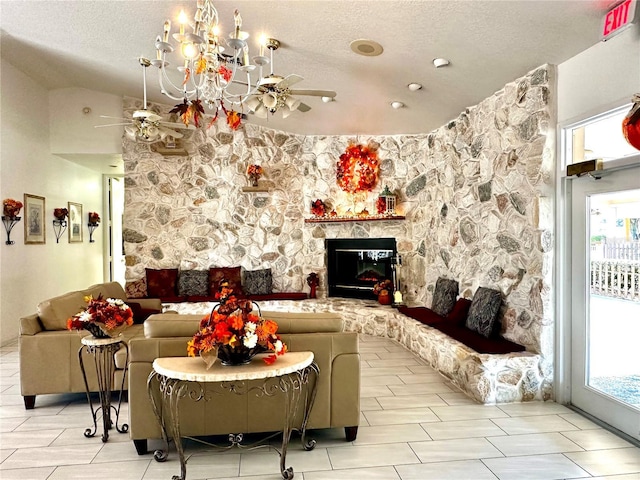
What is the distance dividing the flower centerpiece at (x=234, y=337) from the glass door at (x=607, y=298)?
8.54ft

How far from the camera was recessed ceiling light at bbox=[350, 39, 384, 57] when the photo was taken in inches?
151

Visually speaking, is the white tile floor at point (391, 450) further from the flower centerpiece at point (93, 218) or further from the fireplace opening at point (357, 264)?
the flower centerpiece at point (93, 218)

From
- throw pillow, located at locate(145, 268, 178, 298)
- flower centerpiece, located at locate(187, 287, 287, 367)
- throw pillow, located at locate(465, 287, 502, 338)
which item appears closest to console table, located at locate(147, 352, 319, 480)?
flower centerpiece, located at locate(187, 287, 287, 367)

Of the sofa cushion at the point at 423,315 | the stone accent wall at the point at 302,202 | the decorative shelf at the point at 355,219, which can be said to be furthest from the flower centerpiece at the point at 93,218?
the sofa cushion at the point at 423,315

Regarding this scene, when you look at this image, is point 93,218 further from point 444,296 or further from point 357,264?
point 444,296

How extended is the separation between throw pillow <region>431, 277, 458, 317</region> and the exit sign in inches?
127

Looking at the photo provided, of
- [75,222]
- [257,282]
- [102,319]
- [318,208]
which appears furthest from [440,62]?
[75,222]

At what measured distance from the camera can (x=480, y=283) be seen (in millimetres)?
4867

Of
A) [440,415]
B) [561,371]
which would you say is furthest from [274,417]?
[561,371]

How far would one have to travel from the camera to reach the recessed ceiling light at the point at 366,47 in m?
3.84

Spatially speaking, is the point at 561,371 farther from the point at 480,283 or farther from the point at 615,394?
the point at 480,283

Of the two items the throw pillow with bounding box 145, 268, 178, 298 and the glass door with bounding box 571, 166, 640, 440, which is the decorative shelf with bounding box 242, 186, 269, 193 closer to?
the throw pillow with bounding box 145, 268, 178, 298

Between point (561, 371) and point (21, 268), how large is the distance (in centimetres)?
699

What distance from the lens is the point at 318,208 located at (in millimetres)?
7105
